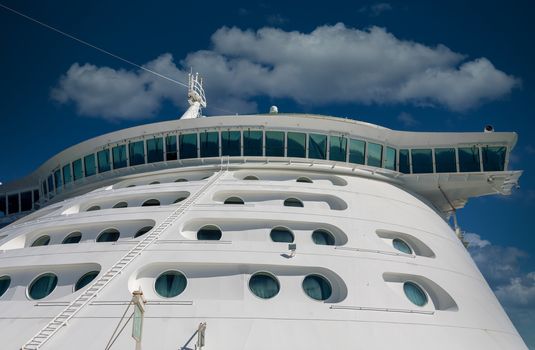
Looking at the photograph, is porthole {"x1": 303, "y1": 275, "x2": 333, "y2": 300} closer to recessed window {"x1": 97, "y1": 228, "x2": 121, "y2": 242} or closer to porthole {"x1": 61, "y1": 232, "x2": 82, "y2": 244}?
recessed window {"x1": 97, "y1": 228, "x2": 121, "y2": 242}

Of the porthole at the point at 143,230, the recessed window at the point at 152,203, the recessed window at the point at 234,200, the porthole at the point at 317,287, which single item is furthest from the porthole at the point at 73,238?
the porthole at the point at 317,287

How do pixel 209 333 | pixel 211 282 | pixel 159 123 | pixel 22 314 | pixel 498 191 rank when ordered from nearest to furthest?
1. pixel 209 333
2. pixel 22 314
3. pixel 211 282
4. pixel 159 123
5. pixel 498 191

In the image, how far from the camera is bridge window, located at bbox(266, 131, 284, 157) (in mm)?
19562

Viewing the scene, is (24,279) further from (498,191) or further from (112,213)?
(498,191)

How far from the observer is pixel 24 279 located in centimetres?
1256

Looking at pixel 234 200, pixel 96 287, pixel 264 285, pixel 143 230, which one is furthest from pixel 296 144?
pixel 96 287

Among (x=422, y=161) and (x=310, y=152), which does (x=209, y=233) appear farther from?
(x=422, y=161)

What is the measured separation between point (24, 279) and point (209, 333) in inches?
224

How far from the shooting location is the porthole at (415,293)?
41.5 ft

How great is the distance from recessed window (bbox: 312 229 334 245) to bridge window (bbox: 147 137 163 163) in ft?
29.4

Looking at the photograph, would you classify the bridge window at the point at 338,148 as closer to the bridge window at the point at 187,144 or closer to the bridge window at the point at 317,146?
the bridge window at the point at 317,146

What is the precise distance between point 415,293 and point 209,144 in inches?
414

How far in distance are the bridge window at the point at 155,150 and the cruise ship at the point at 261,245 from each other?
0.06m

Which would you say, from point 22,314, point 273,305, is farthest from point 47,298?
point 273,305
